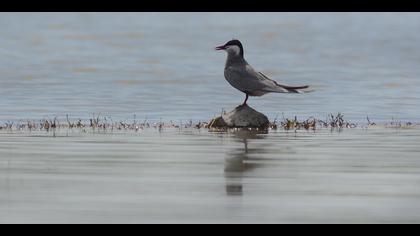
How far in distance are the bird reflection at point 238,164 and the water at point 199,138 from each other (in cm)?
2

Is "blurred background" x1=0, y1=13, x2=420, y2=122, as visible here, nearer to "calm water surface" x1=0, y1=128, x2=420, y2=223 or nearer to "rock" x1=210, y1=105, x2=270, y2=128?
"rock" x1=210, y1=105, x2=270, y2=128

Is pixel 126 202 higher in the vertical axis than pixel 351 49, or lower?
lower

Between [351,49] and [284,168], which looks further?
[351,49]

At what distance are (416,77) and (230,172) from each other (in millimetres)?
20351

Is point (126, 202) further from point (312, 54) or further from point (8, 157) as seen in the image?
point (312, 54)

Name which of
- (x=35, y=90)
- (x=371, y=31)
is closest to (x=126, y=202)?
(x=35, y=90)

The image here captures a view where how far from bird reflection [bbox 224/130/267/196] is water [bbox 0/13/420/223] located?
2 centimetres

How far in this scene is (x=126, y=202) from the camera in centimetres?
1096

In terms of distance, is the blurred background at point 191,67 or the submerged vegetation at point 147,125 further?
the blurred background at point 191,67

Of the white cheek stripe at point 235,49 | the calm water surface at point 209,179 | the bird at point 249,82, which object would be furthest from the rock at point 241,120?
the calm water surface at point 209,179

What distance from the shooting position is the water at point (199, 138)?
10.8 m

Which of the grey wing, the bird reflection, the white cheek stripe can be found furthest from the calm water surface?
the white cheek stripe

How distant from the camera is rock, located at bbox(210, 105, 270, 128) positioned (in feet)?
65.1

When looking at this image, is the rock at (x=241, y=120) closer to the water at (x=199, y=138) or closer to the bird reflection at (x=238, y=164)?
the water at (x=199, y=138)
